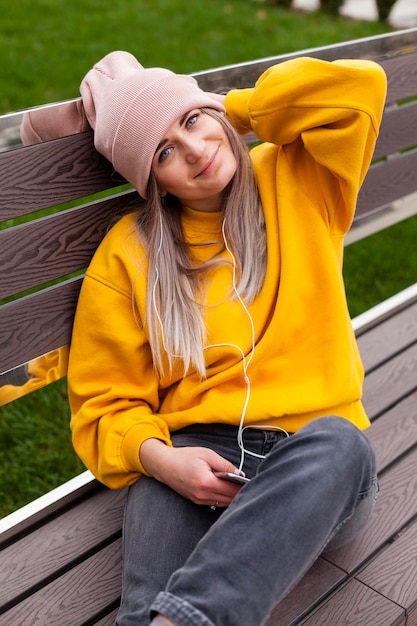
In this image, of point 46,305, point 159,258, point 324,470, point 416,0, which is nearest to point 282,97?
point 159,258

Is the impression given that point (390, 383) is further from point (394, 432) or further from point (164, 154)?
point (164, 154)

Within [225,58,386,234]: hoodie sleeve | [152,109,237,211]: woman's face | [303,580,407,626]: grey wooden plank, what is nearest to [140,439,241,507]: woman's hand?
[303,580,407,626]: grey wooden plank

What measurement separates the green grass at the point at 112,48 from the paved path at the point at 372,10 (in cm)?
30

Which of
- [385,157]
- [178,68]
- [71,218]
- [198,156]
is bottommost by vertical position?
[178,68]

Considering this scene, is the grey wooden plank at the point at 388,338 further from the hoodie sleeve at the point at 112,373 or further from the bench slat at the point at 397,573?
the hoodie sleeve at the point at 112,373

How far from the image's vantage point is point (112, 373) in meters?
2.09

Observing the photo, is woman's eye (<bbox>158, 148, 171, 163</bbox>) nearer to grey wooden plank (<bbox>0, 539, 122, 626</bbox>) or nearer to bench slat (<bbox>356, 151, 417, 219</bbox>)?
grey wooden plank (<bbox>0, 539, 122, 626</bbox>)

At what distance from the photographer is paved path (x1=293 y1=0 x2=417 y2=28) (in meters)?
7.32

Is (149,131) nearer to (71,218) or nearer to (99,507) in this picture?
(71,218)

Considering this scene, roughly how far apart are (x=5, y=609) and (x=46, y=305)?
0.71m

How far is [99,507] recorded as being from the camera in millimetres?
2223

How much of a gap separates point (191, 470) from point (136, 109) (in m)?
0.79

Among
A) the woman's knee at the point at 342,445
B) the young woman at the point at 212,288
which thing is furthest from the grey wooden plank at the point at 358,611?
the woman's knee at the point at 342,445

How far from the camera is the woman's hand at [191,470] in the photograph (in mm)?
1884
